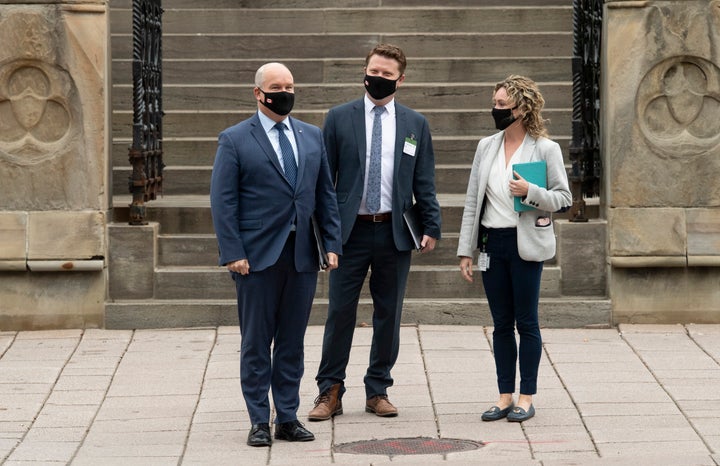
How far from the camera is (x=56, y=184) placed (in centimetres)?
980

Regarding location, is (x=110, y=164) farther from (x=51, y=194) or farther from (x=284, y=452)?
(x=284, y=452)

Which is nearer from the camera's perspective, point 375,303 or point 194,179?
point 375,303

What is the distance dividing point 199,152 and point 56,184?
7.02 ft

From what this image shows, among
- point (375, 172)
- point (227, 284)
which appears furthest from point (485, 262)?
point (227, 284)

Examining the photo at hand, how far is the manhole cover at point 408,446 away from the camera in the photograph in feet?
22.1

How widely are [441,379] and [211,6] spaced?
6.63 m

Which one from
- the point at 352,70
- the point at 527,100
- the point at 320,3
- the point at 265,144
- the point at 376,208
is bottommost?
the point at 376,208

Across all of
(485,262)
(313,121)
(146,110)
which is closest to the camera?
(485,262)

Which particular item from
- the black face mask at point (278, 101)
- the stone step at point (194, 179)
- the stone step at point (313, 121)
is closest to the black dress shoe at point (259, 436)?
the black face mask at point (278, 101)

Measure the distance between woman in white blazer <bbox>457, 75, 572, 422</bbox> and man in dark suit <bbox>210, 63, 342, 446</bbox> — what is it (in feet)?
2.69

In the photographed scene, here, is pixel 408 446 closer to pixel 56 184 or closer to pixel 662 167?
pixel 662 167

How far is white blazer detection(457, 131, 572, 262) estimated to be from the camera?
721 cm

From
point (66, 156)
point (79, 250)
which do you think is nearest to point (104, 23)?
point (66, 156)

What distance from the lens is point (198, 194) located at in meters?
11.5
